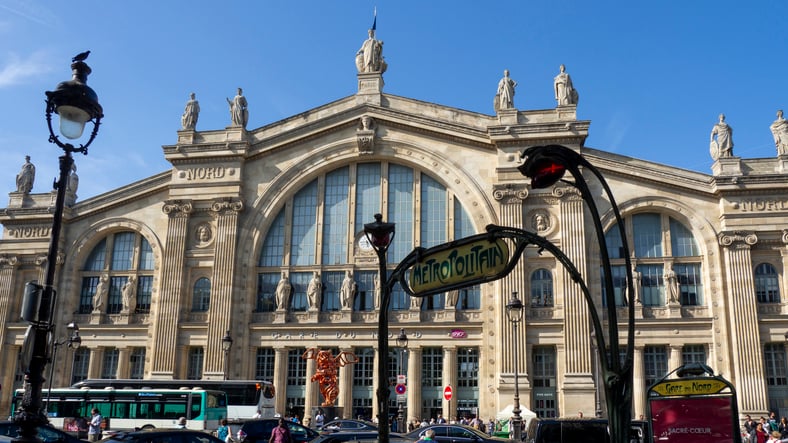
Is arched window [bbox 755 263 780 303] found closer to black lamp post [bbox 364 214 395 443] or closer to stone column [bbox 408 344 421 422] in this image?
stone column [bbox 408 344 421 422]

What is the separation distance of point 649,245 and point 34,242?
122ft

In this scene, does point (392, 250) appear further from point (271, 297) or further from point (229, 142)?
point (229, 142)

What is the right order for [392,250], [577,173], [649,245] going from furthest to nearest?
[392,250]
[649,245]
[577,173]

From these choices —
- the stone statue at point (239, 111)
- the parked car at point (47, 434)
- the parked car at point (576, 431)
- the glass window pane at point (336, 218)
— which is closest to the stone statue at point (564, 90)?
the glass window pane at point (336, 218)

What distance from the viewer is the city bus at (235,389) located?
110 ft

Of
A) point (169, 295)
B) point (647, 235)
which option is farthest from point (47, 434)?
point (647, 235)

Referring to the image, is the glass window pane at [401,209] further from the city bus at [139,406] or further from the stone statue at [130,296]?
the stone statue at [130,296]

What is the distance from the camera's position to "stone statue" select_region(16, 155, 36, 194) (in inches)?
1818

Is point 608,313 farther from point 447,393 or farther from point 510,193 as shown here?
point 510,193

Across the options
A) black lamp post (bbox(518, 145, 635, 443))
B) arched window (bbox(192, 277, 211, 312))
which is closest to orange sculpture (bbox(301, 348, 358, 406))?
arched window (bbox(192, 277, 211, 312))

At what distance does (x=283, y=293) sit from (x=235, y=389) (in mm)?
7877

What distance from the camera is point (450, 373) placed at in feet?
125

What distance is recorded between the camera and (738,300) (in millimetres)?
35781

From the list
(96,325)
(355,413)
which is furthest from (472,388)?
(96,325)
